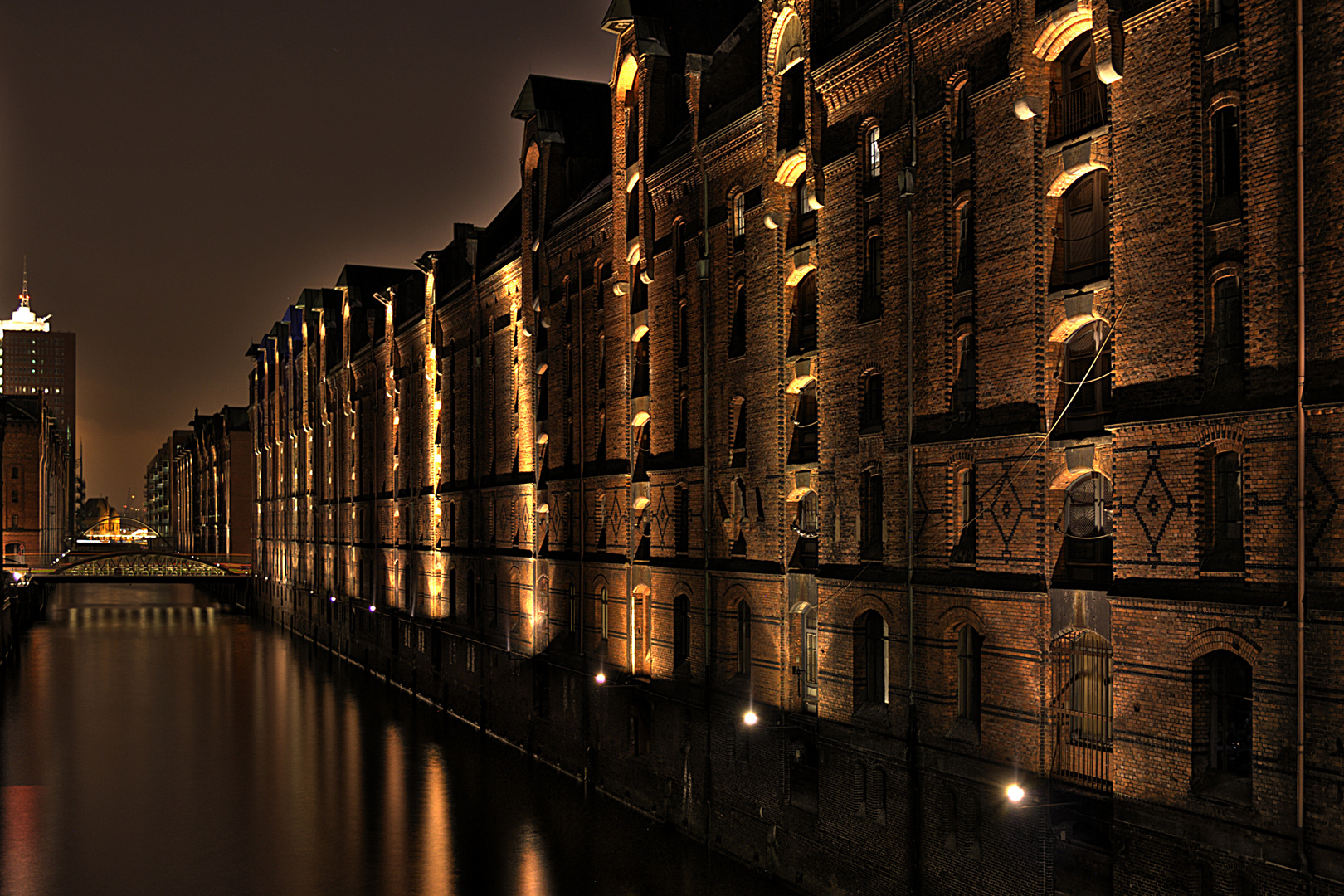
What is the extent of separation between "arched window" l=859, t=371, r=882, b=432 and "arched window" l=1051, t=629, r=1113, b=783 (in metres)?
5.95

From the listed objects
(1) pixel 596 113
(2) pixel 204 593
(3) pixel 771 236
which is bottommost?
(2) pixel 204 593

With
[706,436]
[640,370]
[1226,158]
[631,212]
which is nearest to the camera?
[1226,158]

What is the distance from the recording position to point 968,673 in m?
20.6

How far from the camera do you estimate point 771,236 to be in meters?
26.9

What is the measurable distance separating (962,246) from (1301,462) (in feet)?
24.7

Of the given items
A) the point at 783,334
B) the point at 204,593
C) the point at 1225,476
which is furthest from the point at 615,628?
the point at 204,593

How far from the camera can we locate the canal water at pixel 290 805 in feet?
94.2

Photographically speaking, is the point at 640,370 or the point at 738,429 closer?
the point at 738,429

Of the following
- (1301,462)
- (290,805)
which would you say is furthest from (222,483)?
(1301,462)

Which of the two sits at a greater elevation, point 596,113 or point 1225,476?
point 596,113

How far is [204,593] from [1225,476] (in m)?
144

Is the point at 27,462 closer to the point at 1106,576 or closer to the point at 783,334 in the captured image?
the point at 783,334

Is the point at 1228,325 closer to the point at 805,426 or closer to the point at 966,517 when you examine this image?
the point at 966,517

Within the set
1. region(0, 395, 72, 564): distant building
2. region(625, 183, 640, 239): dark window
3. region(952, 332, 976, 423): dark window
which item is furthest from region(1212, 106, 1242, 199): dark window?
region(0, 395, 72, 564): distant building
